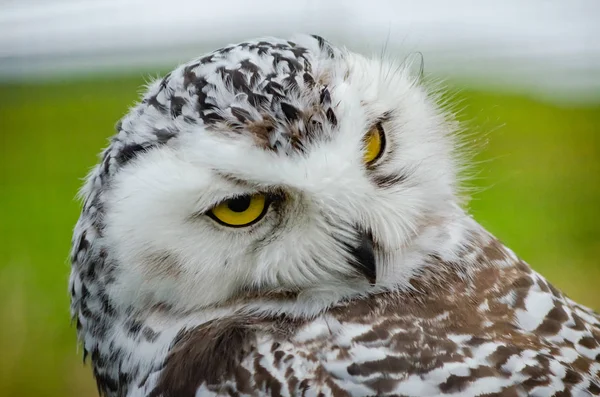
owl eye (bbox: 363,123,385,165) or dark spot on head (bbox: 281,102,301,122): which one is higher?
dark spot on head (bbox: 281,102,301,122)

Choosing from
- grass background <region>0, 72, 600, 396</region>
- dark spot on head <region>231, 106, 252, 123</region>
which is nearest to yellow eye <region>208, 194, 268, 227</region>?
dark spot on head <region>231, 106, 252, 123</region>

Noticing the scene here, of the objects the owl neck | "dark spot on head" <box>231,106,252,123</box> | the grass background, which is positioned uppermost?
"dark spot on head" <box>231,106,252,123</box>

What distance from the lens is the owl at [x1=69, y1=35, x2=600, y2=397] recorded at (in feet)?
3.37

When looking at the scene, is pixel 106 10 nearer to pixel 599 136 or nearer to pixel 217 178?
pixel 217 178

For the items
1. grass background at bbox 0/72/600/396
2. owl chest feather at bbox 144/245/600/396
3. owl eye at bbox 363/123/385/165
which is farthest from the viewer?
grass background at bbox 0/72/600/396

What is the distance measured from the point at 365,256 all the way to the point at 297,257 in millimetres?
103

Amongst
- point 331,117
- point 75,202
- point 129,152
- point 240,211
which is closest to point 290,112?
point 331,117

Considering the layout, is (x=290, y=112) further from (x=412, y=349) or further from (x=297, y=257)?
(x=412, y=349)

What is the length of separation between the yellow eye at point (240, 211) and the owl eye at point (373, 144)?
0.56 feet

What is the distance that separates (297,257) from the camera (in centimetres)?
111

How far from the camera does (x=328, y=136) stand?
3.50ft

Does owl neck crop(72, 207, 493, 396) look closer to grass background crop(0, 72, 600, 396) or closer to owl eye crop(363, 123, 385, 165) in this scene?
owl eye crop(363, 123, 385, 165)

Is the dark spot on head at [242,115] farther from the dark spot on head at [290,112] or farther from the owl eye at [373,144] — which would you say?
the owl eye at [373,144]

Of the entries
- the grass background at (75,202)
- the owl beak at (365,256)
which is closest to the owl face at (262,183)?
the owl beak at (365,256)
